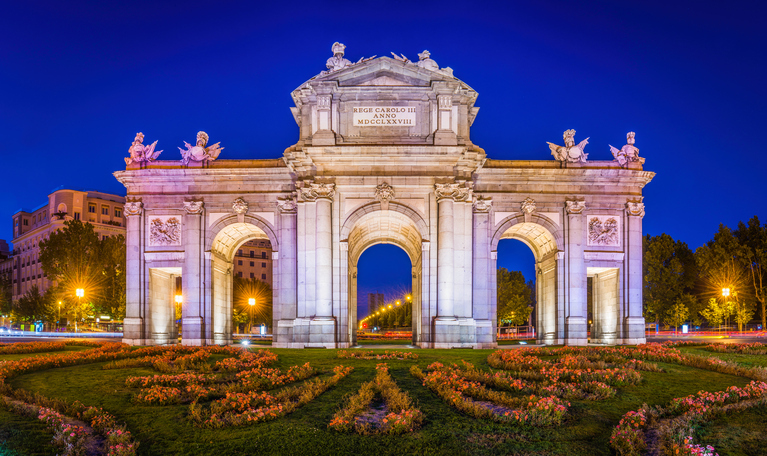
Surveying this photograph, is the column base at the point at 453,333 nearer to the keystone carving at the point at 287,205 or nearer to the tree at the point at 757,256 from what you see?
the keystone carving at the point at 287,205

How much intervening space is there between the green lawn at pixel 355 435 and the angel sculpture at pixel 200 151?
2117cm

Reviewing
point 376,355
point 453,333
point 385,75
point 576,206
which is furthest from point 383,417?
point 576,206

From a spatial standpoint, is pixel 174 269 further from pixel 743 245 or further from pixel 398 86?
pixel 743 245

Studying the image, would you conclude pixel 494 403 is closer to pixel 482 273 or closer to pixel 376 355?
pixel 376 355

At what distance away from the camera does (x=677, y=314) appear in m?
63.6

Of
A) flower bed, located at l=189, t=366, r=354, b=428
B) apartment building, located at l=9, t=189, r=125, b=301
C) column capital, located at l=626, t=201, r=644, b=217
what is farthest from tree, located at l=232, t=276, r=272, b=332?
flower bed, located at l=189, t=366, r=354, b=428

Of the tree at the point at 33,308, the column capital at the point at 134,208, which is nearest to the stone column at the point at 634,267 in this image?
the column capital at the point at 134,208

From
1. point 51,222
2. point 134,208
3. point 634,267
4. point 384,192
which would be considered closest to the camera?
point 384,192

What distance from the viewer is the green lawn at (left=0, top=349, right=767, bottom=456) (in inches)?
490

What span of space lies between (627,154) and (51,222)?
9727cm

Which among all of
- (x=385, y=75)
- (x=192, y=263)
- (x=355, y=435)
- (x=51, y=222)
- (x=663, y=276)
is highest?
(x=385, y=75)

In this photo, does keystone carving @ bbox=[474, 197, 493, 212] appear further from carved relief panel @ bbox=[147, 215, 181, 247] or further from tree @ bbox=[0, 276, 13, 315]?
tree @ bbox=[0, 276, 13, 315]

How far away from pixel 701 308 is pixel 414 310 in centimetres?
4138

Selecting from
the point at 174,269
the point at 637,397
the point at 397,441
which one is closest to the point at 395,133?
the point at 174,269
